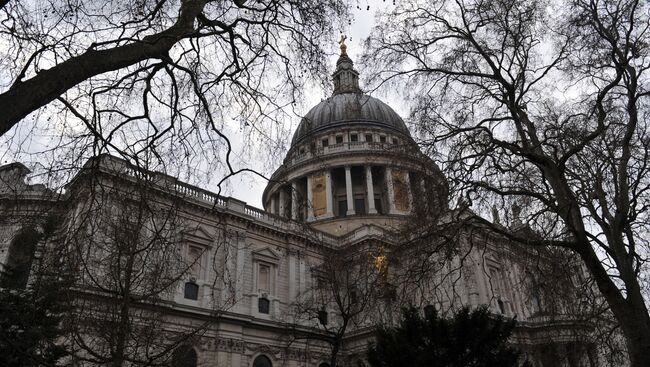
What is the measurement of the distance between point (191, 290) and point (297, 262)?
864cm

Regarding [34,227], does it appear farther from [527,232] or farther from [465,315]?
[465,315]

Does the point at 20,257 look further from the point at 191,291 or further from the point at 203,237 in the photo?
the point at 203,237

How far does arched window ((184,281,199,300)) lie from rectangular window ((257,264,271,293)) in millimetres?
4680

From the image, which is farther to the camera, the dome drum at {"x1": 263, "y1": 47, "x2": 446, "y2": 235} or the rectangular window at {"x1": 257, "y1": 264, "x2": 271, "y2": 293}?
the dome drum at {"x1": 263, "y1": 47, "x2": 446, "y2": 235}

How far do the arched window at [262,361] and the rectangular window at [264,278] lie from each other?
4.41 metres

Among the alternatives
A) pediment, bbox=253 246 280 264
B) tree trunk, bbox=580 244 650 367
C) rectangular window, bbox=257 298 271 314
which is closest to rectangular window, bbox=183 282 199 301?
rectangular window, bbox=257 298 271 314

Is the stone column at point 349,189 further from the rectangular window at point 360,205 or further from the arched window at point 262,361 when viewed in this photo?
the arched window at point 262,361

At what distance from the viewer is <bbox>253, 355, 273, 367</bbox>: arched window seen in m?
30.1

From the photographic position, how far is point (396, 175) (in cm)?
1384

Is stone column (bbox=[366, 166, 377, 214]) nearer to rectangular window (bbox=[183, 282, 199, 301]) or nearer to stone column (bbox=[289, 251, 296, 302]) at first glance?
stone column (bbox=[289, 251, 296, 302])

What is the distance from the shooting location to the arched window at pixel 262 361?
98.8 feet

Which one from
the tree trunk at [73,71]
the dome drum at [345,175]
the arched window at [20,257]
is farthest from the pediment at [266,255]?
the tree trunk at [73,71]

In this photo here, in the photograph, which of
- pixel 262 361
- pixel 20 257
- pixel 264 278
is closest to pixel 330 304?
pixel 264 278

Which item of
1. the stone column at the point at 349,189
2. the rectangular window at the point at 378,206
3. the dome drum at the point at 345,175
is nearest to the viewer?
the dome drum at the point at 345,175
